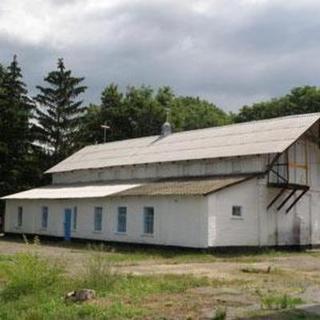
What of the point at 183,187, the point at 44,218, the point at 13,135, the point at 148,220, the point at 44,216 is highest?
the point at 13,135

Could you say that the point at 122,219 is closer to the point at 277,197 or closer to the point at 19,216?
the point at 277,197

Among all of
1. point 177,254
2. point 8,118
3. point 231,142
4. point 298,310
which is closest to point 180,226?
point 177,254

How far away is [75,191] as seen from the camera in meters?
40.9

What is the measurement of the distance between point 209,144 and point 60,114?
27.1 m

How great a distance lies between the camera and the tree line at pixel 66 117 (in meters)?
57.0

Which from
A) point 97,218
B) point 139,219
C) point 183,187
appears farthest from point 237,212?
point 97,218

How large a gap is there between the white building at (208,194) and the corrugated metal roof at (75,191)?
0.14 metres

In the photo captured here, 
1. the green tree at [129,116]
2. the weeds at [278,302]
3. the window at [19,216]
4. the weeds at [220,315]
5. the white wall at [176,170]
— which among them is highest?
the green tree at [129,116]

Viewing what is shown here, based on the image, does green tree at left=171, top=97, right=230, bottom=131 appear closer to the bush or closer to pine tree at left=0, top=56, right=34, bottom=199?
pine tree at left=0, top=56, right=34, bottom=199

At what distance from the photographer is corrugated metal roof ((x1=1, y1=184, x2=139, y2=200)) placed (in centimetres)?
3691

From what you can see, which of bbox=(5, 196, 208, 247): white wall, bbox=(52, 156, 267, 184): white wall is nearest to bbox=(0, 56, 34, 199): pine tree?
bbox=(52, 156, 267, 184): white wall

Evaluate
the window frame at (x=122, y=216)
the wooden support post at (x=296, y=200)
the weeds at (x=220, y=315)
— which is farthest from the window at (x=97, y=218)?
the weeds at (x=220, y=315)

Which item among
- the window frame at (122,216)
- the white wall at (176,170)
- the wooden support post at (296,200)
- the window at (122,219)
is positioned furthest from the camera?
the window at (122,219)

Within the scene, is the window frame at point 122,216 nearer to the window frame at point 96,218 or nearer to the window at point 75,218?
the window frame at point 96,218
